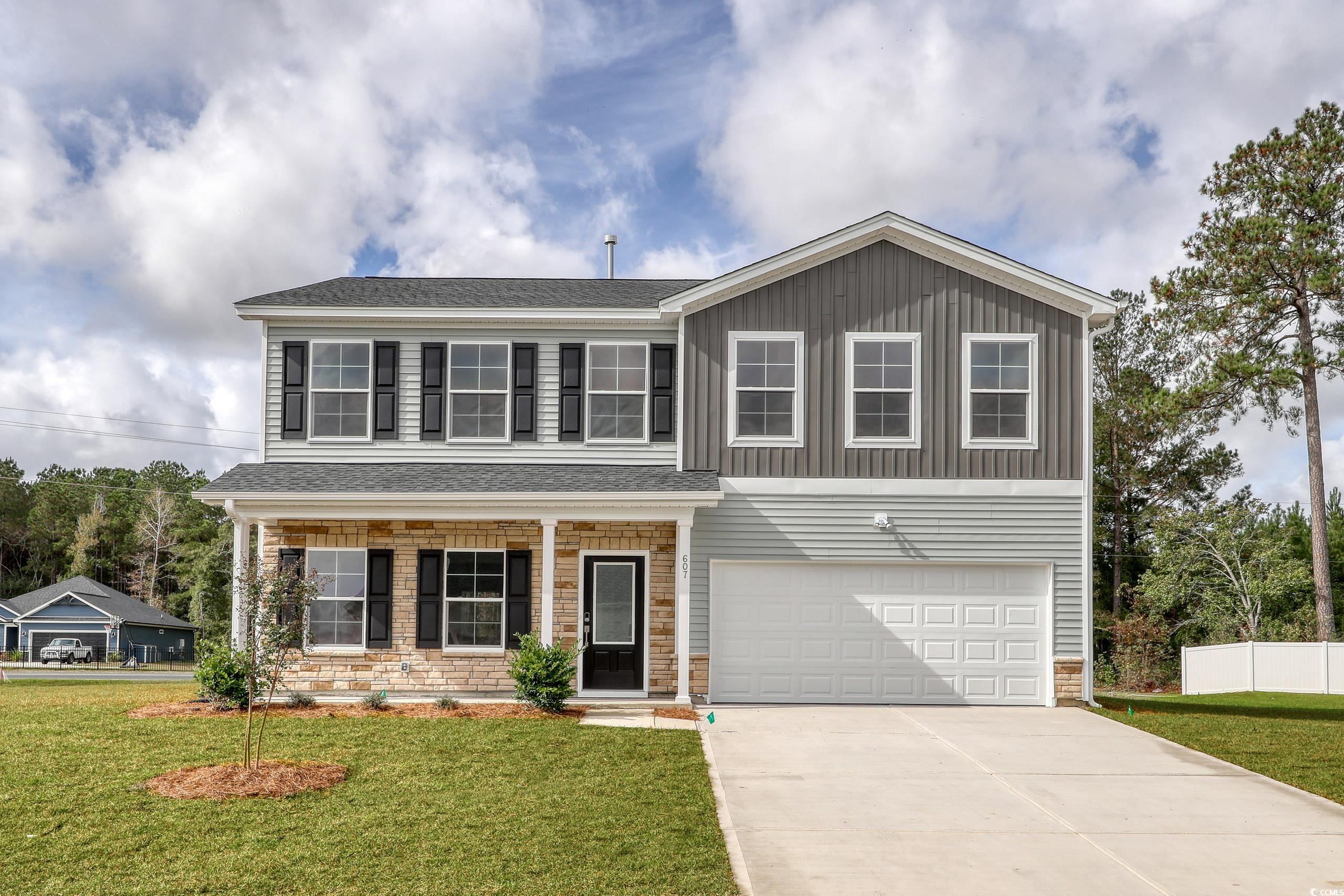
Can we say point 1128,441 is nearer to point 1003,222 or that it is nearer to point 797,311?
point 1003,222

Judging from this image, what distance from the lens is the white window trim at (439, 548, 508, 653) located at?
14.8 meters

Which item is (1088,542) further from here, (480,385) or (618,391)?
(480,385)

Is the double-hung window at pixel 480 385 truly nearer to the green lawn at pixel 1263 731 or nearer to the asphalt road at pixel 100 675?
the green lawn at pixel 1263 731

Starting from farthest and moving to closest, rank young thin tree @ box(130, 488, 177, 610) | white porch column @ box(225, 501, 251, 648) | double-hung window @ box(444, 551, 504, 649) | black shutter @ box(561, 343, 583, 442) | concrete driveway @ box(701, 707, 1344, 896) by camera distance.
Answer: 1. young thin tree @ box(130, 488, 177, 610)
2. black shutter @ box(561, 343, 583, 442)
3. double-hung window @ box(444, 551, 504, 649)
4. white porch column @ box(225, 501, 251, 648)
5. concrete driveway @ box(701, 707, 1344, 896)

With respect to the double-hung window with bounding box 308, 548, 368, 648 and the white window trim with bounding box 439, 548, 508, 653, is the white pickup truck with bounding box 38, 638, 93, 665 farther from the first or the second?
the white window trim with bounding box 439, 548, 508, 653

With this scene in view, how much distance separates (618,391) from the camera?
1546cm

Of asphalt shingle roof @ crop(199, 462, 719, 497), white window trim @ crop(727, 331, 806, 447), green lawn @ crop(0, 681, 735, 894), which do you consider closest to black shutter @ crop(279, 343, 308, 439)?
asphalt shingle roof @ crop(199, 462, 719, 497)

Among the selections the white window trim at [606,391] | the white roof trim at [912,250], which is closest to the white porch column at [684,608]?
the white window trim at [606,391]

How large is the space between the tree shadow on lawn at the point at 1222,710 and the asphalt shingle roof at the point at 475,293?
9465 mm

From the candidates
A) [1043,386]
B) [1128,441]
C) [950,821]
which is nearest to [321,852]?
[950,821]

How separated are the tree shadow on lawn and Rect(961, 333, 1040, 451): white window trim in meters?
4.14

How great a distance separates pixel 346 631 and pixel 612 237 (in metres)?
8.79

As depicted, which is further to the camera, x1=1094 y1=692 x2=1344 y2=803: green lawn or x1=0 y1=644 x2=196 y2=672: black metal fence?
x1=0 y1=644 x2=196 y2=672: black metal fence

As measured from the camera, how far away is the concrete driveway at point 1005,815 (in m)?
6.88
